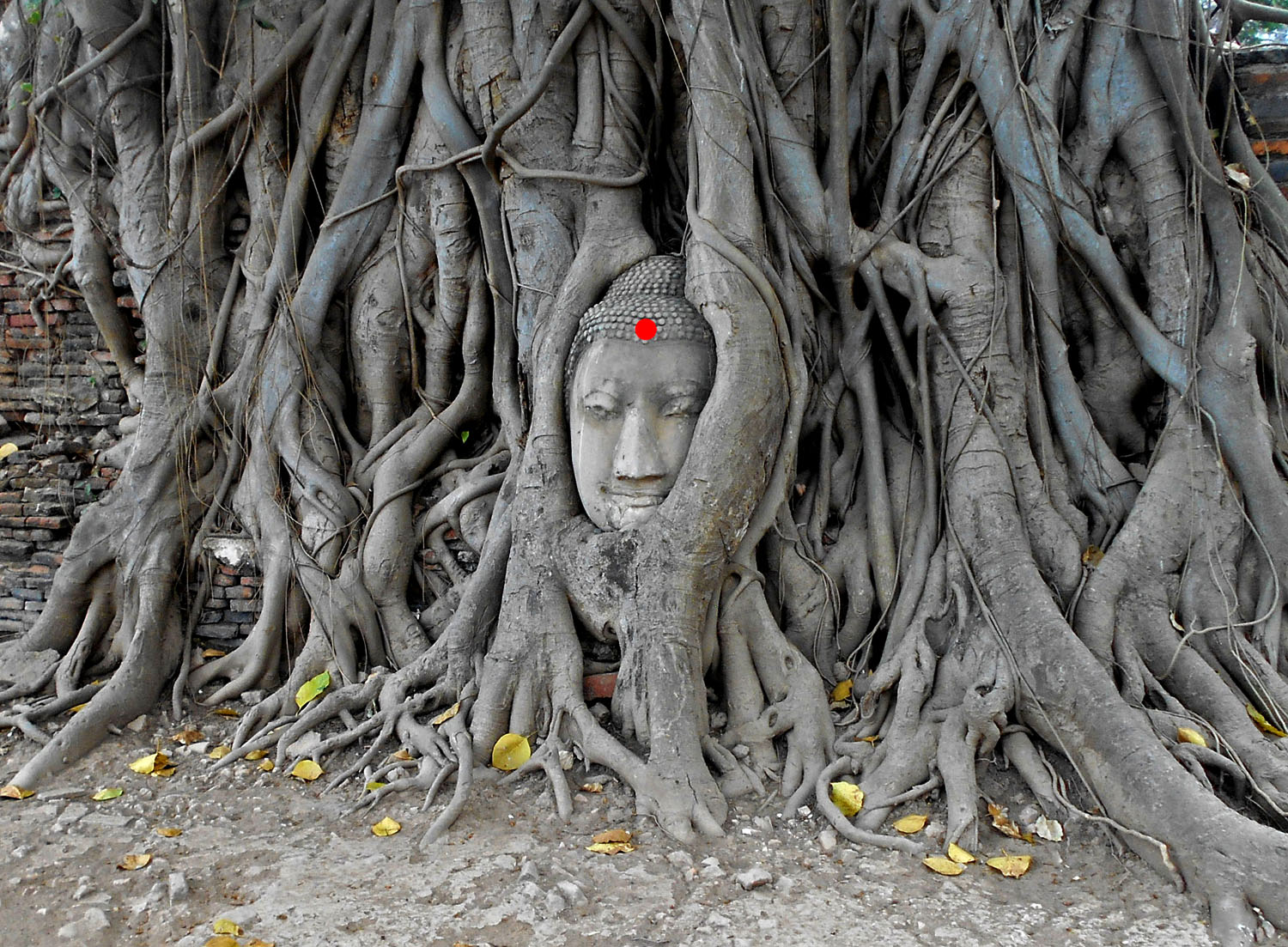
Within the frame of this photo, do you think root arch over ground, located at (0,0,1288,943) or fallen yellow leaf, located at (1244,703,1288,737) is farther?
root arch over ground, located at (0,0,1288,943)

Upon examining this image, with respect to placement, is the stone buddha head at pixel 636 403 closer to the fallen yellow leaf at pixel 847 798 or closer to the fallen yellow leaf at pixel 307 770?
the fallen yellow leaf at pixel 847 798

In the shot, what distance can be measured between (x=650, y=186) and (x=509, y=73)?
687 mm

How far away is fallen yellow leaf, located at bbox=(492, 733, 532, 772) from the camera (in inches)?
108

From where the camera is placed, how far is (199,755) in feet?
9.95

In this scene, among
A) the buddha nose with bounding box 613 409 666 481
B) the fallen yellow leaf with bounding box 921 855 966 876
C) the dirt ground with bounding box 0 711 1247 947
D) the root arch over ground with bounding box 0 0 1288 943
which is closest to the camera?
the dirt ground with bounding box 0 711 1247 947

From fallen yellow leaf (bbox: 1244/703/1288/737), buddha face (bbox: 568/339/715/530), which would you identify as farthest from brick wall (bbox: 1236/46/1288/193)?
buddha face (bbox: 568/339/715/530)

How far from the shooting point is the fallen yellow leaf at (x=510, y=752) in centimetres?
275

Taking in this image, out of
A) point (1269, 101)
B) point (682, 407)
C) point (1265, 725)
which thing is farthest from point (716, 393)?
point (1269, 101)

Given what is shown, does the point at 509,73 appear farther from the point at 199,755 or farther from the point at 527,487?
the point at 199,755

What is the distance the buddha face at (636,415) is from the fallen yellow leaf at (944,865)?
129 centimetres

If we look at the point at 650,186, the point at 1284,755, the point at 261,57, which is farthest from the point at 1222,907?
the point at 261,57

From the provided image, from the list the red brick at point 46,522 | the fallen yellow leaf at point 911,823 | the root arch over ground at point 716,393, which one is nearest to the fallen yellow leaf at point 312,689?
the root arch over ground at point 716,393

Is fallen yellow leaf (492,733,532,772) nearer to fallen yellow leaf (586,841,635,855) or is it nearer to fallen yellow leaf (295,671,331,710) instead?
fallen yellow leaf (586,841,635,855)

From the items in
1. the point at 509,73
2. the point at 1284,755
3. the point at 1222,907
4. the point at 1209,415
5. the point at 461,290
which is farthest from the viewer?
the point at 461,290
